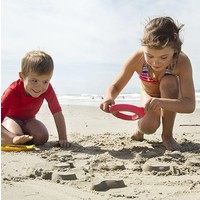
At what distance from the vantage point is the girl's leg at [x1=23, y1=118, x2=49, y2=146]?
3.83m

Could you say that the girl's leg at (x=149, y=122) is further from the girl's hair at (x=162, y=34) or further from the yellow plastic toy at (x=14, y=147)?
the yellow plastic toy at (x=14, y=147)

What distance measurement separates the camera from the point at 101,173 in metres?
2.50

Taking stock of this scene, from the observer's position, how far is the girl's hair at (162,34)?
3.15 meters

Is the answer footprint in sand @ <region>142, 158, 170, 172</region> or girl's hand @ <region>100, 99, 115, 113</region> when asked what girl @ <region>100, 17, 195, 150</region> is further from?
footprint in sand @ <region>142, 158, 170, 172</region>

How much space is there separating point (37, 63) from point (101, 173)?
147cm

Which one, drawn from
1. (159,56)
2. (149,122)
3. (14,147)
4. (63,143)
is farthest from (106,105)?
(14,147)

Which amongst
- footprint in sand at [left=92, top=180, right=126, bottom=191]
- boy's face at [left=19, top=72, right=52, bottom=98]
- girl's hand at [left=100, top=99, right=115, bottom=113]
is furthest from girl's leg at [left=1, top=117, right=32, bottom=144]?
footprint in sand at [left=92, top=180, right=126, bottom=191]

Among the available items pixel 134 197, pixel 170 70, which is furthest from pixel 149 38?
pixel 134 197

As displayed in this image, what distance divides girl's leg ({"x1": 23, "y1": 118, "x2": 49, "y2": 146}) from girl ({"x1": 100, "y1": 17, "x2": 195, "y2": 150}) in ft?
2.47

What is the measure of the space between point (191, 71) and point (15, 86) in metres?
1.76

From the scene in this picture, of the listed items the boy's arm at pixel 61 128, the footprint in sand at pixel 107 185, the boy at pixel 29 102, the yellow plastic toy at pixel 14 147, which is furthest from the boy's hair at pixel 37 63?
the footprint in sand at pixel 107 185

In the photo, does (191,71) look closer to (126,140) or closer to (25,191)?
(126,140)

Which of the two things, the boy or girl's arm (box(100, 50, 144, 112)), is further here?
girl's arm (box(100, 50, 144, 112))

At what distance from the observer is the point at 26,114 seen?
4090mm
